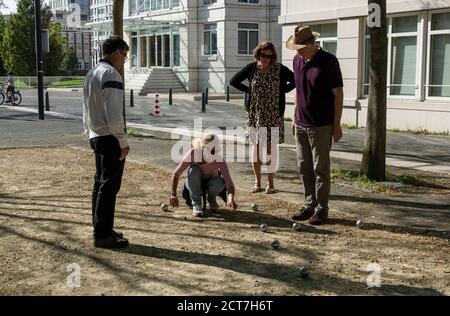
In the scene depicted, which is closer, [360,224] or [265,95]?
[360,224]

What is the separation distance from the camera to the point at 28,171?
10180mm

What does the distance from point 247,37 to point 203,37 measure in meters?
3.25

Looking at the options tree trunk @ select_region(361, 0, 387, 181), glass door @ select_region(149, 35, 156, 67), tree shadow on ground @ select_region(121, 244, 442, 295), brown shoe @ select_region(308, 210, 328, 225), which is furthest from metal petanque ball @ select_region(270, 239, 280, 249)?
glass door @ select_region(149, 35, 156, 67)

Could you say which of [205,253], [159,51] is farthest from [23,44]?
[205,253]

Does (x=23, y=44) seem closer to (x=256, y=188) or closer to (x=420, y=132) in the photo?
(x=420, y=132)

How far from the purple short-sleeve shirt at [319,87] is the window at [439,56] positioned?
11.1m

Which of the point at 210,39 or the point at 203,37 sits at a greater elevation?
the point at 203,37

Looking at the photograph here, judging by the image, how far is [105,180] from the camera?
18.3 feet

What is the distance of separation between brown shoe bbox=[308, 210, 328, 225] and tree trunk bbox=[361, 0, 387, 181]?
279 cm

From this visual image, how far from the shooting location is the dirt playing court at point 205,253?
15.1ft

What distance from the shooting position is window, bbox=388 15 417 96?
17172 mm

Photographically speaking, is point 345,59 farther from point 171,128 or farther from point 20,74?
point 20,74

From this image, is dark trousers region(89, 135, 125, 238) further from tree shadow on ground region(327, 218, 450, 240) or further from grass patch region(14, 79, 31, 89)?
grass patch region(14, 79, 31, 89)
